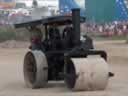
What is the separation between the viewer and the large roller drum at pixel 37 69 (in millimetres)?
16234

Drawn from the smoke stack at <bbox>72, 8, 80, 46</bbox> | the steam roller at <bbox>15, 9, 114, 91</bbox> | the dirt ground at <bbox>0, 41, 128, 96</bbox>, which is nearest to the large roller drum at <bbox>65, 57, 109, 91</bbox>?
the steam roller at <bbox>15, 9, 114, 91</bbox>

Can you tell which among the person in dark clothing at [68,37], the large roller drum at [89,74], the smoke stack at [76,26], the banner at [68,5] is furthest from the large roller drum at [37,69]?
the banner at [68,5]

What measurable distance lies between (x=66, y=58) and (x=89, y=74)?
3.07 feet

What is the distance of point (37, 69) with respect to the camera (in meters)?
16.2

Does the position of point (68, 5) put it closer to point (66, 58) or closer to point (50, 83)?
point (50, 83)

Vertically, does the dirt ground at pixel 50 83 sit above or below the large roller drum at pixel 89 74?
below

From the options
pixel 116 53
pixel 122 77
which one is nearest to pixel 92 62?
pixel 122 77

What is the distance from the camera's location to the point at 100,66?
15062mm

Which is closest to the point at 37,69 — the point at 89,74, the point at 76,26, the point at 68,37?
the point at 68,37

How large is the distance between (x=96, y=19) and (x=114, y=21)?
2.11 meters

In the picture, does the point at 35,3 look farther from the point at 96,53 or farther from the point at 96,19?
the point at 96,53

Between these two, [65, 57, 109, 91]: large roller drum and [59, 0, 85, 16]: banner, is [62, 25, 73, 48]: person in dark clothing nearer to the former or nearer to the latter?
[65, 57, 109, 91]: large roller drum

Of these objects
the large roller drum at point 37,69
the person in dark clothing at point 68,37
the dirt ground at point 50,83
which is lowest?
the dirt ground at point 50,83

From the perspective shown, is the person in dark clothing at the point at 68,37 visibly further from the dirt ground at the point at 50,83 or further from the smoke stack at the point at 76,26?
the dirt ground at the point at 50,83
